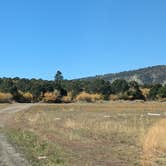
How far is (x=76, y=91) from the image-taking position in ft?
521

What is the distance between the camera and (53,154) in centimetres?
1936

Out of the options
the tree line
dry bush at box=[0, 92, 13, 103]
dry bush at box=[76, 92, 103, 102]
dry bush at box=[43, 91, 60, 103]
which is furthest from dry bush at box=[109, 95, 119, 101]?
dry bush at box=[0, 92, 13, 103]

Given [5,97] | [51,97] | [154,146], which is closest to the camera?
[154,146]

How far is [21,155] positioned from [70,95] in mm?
136246

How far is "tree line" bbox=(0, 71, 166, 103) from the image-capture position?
455ft

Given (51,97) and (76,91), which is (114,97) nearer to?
(76,91)

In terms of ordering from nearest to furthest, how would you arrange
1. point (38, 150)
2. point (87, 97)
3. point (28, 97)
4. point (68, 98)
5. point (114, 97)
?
point (38, 150) → point (28, 97) → point (87, 97) → point (68, 98) → point (114, 97)

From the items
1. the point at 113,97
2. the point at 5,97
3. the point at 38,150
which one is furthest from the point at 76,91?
the point at 38,150

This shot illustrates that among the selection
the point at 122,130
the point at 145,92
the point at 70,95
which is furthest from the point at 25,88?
the point at 122,130

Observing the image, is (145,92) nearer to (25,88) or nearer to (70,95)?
(70,95)

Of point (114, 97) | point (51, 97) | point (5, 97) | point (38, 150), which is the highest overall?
point (114, 97)

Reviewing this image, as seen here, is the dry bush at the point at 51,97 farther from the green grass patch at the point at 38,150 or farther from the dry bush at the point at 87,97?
the green grass patch at the point at 38,150

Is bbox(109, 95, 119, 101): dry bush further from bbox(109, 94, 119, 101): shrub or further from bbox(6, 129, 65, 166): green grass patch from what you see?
bbox(6, 129, 65, 166): green grass patch

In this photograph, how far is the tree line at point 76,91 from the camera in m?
139
